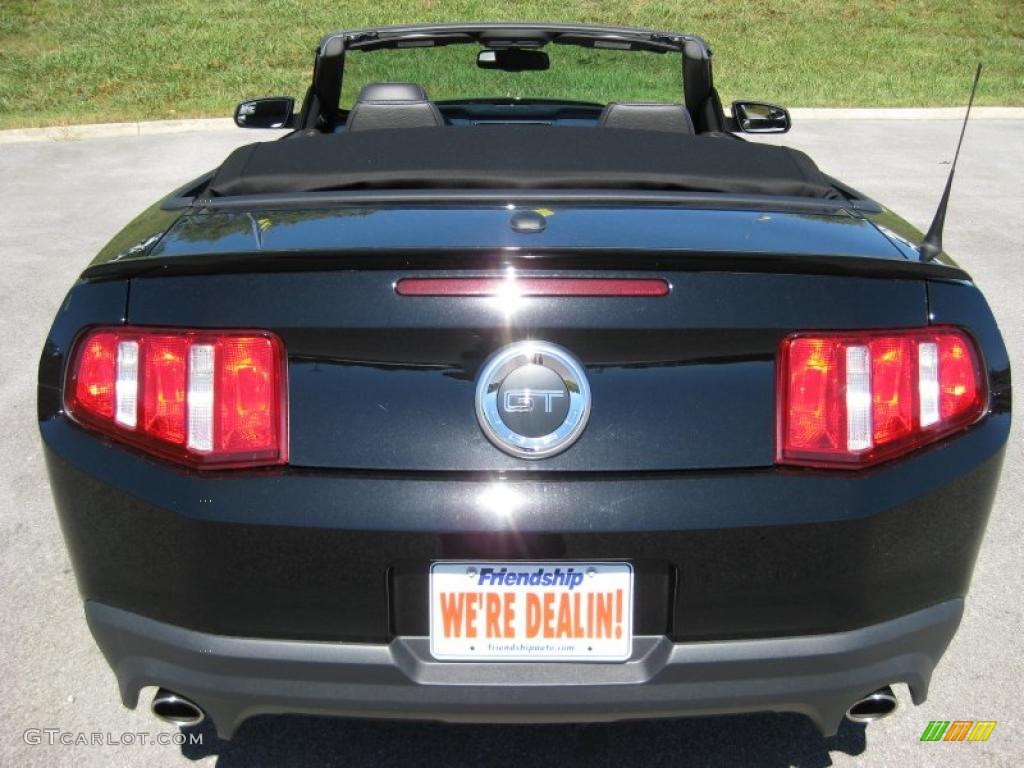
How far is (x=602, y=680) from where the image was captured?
2.01m

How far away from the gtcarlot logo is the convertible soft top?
4.38 ft

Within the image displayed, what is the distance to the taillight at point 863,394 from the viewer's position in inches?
79.6

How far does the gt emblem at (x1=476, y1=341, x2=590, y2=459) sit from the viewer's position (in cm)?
196

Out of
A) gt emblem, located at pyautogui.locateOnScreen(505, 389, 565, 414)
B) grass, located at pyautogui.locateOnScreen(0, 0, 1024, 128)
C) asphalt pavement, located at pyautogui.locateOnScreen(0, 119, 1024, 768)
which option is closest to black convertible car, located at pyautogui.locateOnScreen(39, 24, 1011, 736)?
gt emblem, located at pyautogui.locateOnScreen(505, 389, 565, 414)

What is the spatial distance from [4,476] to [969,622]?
350 cm

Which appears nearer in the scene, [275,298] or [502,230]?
[275,298]

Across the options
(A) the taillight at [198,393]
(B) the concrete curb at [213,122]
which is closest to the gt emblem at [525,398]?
(A) the taillight at [198,393]

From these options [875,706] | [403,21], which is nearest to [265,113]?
[875,706]

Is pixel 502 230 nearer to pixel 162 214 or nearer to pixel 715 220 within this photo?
pixel 715 220

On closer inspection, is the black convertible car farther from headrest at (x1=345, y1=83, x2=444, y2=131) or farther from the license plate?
headrest at (x1=345, y1=83, x2=444, y2=131)

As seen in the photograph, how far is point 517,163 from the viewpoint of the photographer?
2.85m

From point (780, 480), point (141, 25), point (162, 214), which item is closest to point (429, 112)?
point (162, 214)

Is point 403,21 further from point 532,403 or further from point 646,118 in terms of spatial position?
point 532,403

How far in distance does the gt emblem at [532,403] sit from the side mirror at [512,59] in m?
2.95
